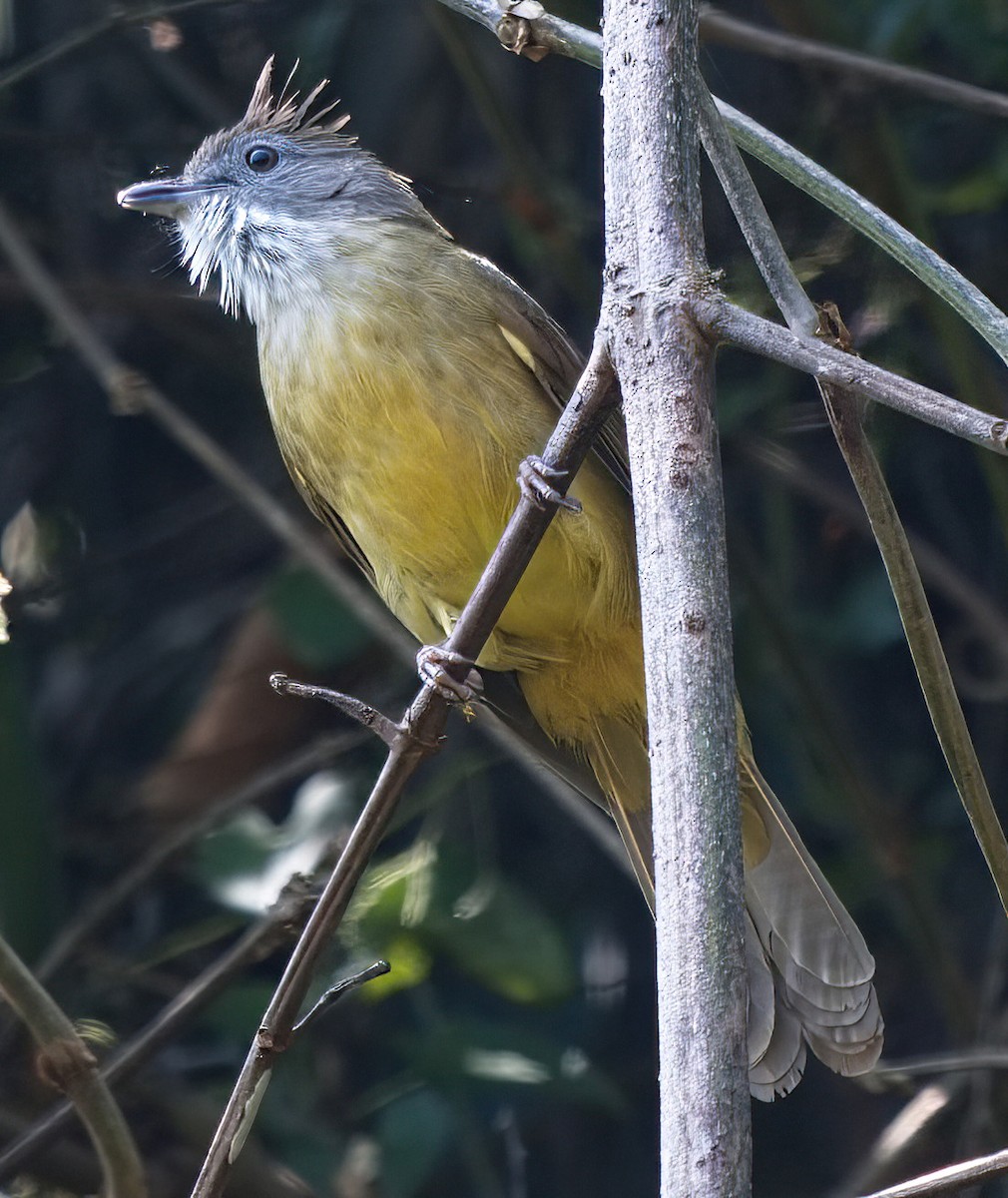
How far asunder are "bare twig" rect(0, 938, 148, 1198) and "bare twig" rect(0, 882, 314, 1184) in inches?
8.6

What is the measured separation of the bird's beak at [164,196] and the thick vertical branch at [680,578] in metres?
1.70

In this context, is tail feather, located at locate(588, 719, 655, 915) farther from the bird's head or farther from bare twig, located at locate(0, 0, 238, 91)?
bare twig, located at locate(0, 0, 238, 91)

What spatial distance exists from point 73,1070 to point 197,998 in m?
0.40

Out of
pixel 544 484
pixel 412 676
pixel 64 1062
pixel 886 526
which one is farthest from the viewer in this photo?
pixel 412 676

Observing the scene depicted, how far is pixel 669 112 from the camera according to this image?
152 centimetres

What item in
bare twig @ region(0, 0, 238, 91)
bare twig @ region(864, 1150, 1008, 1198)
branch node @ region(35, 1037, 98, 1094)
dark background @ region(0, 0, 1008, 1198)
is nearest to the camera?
bare twig @ region(864, 1150, 1008, 1198)

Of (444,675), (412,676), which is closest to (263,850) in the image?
(412,676)

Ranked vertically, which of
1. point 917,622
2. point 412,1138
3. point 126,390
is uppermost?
point 126,390

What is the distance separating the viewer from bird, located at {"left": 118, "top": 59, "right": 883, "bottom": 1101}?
250cm

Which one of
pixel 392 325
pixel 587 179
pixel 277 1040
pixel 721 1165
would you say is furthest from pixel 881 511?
pixel 587 179

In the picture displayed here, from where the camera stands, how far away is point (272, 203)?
10.3ft

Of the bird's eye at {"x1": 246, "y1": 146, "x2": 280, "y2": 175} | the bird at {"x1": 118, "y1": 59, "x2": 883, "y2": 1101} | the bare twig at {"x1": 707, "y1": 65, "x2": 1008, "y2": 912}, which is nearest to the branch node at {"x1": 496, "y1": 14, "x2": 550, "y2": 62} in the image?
the bare twig at {"x1": 707, "y1": 65, "x2": 1008, "y2": 912}

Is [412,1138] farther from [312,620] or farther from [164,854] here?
[312,620]

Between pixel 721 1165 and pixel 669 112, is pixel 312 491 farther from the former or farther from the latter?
pixel 721 1165
